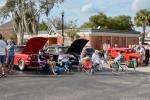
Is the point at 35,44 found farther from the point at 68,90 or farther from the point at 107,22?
the point at 107,22

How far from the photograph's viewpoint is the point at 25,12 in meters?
55.2

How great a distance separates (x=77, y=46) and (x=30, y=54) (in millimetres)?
3942

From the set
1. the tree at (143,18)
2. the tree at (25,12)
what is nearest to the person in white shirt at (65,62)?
the tree at (25,12)

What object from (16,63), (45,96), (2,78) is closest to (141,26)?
(16,63)

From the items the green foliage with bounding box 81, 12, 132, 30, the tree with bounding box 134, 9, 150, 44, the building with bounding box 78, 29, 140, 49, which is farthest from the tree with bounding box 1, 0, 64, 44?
the green foliage with bounding box 81, 12, 132, 30

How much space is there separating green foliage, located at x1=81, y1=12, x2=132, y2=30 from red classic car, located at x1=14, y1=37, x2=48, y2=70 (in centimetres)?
7332

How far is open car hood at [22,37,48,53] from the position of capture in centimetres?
2297

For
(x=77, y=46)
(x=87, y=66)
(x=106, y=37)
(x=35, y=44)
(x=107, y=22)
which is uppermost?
(x=107, y=22)

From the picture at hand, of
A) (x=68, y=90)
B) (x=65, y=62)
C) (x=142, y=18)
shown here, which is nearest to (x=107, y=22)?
(x=142, y=18)

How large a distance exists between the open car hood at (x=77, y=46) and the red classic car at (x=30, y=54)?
3.46m

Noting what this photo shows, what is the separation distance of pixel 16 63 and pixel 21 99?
40.0 ft

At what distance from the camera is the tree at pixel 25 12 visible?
55156 millimetres

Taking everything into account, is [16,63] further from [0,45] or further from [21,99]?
[21,99]

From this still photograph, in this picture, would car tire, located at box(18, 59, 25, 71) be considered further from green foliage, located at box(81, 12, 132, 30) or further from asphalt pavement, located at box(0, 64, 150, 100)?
green foliage, located at box(81, 12, 132, 30)
